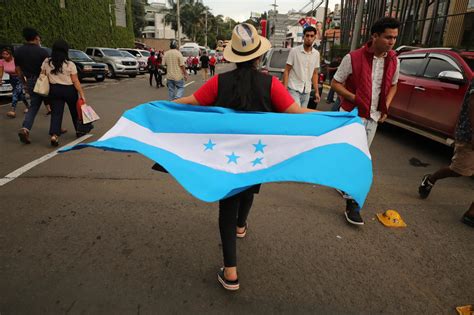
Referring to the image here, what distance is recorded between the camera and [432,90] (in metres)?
6.07

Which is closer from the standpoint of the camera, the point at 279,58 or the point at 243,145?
the point at 243,145

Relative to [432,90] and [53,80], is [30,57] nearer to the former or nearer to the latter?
[53,80]

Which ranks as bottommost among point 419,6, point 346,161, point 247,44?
point 346,161

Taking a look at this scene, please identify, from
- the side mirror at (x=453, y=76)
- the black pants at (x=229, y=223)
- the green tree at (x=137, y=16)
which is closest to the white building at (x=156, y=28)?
the green tree at (x=137, y=16)

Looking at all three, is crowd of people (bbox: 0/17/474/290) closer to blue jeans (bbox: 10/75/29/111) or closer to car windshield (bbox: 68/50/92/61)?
blue jeans (bbox: 10/75/29/111)

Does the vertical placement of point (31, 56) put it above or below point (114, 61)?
above

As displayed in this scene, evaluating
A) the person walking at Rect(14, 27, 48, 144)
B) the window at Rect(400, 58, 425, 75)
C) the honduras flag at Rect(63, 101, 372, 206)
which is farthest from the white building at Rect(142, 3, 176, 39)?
the honduras flag at Rect(63, 101, 372, 206)

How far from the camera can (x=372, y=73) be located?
138 inches

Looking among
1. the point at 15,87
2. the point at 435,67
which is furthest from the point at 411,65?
the point at 15,87

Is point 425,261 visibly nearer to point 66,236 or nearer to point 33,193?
point 66,236

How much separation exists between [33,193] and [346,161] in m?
3.70

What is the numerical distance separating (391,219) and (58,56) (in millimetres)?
5675

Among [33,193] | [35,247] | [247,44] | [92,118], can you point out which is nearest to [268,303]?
[247,44]

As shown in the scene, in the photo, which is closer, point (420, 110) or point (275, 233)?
point (275, 233)
